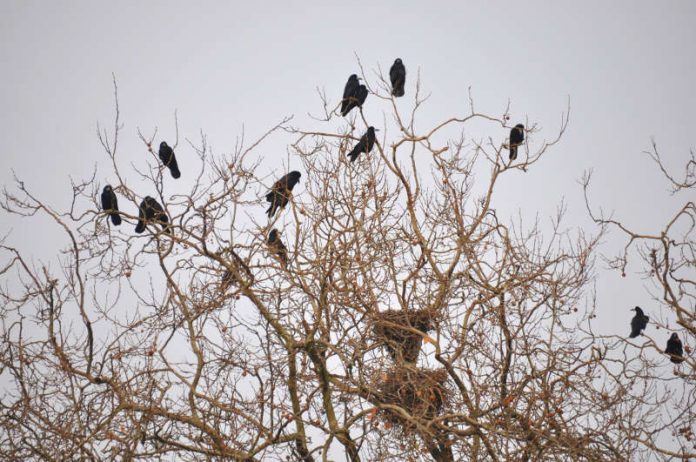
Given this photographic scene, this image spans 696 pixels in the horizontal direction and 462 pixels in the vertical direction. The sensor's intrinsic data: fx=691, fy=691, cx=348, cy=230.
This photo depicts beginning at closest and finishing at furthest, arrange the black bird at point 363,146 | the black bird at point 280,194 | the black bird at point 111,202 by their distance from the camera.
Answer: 1. the black bird at point 280,194
2. the black bird at point 363,146
3. the black bird at point 111,202

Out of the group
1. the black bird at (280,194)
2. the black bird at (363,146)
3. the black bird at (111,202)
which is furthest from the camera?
the black bird at (111,202)

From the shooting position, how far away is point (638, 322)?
30.8 ft

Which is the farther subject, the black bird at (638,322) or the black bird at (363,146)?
the black bird at (638,322)

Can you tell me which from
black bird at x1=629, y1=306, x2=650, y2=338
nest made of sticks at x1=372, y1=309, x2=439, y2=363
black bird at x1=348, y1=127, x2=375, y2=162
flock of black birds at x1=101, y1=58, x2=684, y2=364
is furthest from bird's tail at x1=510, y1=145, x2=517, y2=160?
black bird at x1=629, y1=306, x2=650, y2=338

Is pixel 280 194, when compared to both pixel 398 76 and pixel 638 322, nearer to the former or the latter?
pixel 398 76

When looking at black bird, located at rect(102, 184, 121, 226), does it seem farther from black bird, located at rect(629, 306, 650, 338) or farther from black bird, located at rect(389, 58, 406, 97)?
black bird, located at rect(629, 306, 650, 338)

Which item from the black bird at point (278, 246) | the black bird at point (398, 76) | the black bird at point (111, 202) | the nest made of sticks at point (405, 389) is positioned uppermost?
the black bird at point (398, 76)

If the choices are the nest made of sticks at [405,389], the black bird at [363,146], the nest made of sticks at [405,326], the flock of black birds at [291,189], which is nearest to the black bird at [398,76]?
the flock of black birds at [291,189]

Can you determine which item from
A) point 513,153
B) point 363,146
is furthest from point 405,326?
point 513,153

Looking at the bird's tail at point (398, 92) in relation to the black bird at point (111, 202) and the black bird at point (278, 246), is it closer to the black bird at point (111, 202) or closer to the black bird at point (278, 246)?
the black bird at point (278, 246)

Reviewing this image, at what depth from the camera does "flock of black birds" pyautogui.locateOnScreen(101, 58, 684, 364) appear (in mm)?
6508

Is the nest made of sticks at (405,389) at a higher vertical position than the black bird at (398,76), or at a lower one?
lower

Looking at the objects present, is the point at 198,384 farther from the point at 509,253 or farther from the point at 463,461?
the point at 509,253

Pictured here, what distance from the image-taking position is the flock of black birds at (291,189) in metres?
6.51
